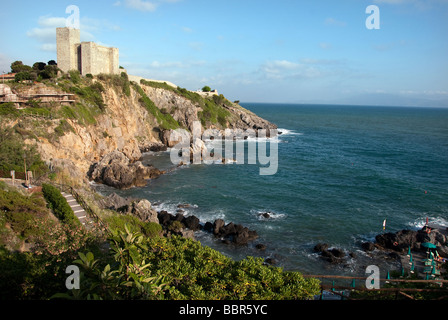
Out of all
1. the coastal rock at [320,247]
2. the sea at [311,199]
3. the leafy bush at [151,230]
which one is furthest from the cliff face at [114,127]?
the coastal rock at [320,247]

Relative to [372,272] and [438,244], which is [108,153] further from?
[438,244]

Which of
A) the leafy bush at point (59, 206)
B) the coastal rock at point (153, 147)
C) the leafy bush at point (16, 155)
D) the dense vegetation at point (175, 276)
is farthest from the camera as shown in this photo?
the coastal rock at point (153, 147)

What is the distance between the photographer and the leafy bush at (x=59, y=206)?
710 inches

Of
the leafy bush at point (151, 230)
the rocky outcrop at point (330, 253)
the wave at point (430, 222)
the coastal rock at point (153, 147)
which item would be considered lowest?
the rocky outcrop at point (330, 253)

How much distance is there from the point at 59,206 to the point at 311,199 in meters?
25.1

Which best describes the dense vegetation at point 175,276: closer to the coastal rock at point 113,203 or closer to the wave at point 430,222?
the coastal rock at point 113,203

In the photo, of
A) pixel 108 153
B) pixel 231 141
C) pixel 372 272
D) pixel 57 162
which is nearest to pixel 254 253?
pixel 372 272

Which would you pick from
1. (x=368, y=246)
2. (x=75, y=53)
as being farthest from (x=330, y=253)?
(x=75, y=53)

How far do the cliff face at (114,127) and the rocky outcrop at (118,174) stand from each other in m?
0.14

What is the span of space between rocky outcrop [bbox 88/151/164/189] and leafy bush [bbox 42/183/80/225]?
1641 centimetres

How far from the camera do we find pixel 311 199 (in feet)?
113

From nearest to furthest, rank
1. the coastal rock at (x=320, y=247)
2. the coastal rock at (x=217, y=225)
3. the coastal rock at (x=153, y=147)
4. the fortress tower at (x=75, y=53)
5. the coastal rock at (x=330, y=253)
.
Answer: the coastal rock at (x=330, y=253) < the coastal rock at (x=320, y=247) < the coastal rock at (x=217, y=225) < the fortress tower at (x=75, y=53) < the coastal rock at (x=153, y=147)
